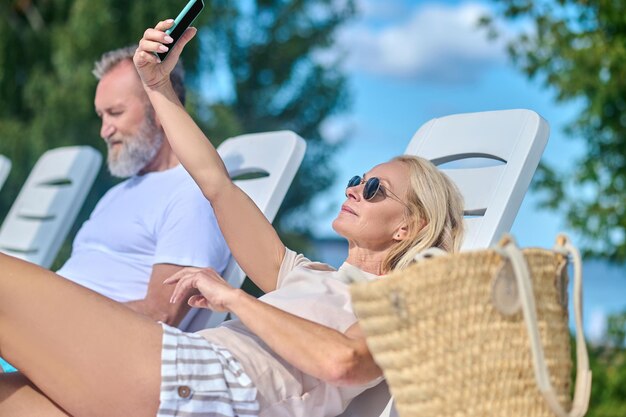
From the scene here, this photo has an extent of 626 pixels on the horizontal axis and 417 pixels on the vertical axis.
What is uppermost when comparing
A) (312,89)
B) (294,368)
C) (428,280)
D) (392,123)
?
(428,280)

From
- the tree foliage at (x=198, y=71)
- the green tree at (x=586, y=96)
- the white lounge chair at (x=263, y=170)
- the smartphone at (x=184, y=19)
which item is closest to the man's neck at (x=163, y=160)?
the white lounge chair at (x=263, y=170)

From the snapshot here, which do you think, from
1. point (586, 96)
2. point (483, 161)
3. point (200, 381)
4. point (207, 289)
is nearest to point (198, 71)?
point (586, 96)

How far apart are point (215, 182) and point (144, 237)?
0.89 m

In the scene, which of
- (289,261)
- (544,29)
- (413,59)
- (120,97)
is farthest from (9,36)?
(413,59)

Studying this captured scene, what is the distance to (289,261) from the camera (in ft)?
8.94

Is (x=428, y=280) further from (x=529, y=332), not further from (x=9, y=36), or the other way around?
(x=9, y=36)

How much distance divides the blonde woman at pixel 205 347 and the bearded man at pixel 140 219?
0.82 metres

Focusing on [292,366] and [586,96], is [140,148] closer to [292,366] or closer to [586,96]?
[292,366]

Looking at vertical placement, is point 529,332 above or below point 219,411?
above

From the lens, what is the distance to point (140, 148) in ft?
12.4

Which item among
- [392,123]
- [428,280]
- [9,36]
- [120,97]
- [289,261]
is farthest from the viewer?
[392,123]

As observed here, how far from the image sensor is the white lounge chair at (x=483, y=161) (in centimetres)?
268

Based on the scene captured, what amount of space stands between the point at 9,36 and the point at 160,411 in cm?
964

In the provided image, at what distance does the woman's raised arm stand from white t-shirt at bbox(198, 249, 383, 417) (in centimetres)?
27
